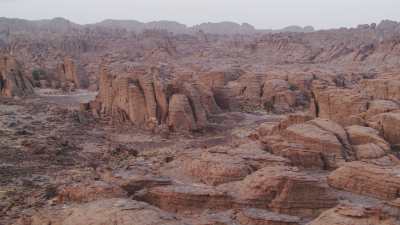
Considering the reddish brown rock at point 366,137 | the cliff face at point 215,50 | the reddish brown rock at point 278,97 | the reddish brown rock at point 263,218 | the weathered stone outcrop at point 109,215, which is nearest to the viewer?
the weathered stone outcrop at point 109,215

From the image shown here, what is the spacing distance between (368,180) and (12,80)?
1323 inches

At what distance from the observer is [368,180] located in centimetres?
1314

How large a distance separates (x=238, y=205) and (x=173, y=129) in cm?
1488

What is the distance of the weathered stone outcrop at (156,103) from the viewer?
27.2 m

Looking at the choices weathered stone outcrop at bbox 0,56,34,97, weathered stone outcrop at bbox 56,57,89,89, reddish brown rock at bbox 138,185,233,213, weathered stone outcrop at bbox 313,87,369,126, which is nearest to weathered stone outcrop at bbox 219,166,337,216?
reddish brown rock at bbox 138,185,233,213

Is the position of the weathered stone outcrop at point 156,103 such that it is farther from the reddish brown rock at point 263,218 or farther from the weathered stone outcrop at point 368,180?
the reddish brown rock at point 263,218

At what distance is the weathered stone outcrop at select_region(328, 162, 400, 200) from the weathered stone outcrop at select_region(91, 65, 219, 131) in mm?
13941

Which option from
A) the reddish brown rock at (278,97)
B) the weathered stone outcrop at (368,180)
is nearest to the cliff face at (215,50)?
the reddish brown rock at (278,97)

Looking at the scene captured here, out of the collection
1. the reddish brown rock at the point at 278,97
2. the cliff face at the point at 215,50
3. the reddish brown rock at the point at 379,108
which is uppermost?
the cliff face at the point at 215,50

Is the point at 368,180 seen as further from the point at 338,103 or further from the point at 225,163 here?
the point at 338,103

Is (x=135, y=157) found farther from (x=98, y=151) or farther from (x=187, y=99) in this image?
(x=187, y=99)

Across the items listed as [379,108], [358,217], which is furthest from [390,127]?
[358,217]

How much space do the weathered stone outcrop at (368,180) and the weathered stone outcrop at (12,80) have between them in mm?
31259

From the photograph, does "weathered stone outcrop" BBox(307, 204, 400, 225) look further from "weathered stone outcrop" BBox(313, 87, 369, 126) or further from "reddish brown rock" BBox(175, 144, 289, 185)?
"weathered stone outcrop" BBox(313, 87, 369, 126)
